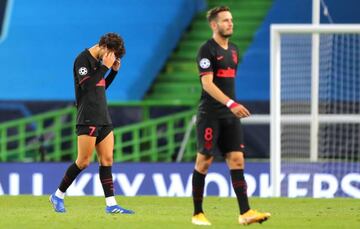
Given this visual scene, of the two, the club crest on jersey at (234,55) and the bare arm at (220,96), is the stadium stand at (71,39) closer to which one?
the club crest on jersey at (234,55)

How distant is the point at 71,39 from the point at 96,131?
27.4 feet

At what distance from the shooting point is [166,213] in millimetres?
12398

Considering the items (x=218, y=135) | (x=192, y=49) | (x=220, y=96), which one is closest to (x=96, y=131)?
(x=218, y=135)

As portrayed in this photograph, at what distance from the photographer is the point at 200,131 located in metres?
10.6

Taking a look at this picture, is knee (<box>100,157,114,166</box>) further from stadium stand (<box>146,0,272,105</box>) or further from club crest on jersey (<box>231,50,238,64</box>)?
stadium stand (<box>146,0,272,105</box>)

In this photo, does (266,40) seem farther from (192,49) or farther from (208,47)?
(208,47)

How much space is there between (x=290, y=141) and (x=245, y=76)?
87.7 inches

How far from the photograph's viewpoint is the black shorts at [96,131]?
12.1 meters

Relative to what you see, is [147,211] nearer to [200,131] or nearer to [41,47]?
[200,131]

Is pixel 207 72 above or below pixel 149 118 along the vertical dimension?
above

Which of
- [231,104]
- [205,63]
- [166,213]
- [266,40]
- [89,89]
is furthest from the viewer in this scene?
[266,40]

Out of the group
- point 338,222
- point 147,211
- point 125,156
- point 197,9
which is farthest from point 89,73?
point 197,9

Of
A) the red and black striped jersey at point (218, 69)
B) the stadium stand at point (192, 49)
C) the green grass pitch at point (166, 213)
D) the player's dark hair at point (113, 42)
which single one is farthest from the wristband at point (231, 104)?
the stadium stand at point (192, 49)

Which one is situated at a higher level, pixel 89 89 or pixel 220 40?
pixel 220 40
